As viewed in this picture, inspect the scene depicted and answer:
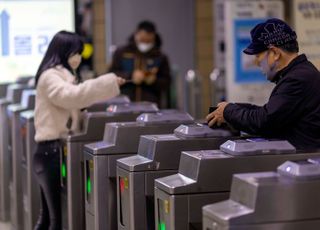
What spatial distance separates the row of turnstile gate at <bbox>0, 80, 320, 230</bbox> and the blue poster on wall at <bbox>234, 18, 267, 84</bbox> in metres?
2.51

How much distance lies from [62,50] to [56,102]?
0.34 metres

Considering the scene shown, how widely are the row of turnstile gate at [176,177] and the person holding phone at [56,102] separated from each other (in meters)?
0.07

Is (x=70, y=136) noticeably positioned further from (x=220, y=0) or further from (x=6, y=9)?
(x=220, y=0)

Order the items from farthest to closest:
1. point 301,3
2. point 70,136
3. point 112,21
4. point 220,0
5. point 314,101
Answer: point 112,21 < point 220,0 < point 301,3 < point 70,136 < point 314,101

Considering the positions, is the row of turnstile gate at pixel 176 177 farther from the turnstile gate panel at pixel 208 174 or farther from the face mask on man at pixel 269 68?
the face mask on man at pixel 269 68

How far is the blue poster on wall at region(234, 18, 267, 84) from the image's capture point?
805 cm

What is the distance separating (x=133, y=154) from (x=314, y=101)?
122 cm

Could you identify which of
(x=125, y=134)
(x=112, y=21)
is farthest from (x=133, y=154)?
(x=112, y=21)

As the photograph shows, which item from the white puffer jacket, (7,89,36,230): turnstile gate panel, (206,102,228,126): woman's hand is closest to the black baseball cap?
(206,102,228,126): woman's hand

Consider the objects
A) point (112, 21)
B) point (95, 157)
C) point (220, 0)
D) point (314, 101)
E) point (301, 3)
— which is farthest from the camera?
point (112, 21)

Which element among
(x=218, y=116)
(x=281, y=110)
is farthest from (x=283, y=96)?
(x=218, y=116)

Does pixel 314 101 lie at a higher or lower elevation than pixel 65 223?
higher

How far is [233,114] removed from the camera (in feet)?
12.2

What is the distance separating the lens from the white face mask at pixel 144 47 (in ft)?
27.3
